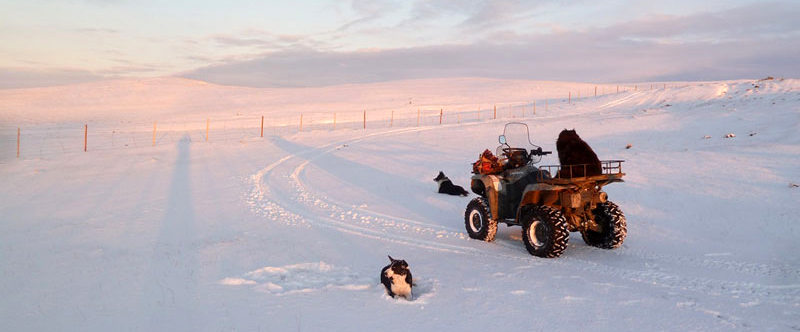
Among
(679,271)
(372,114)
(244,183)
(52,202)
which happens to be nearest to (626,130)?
(244,183)

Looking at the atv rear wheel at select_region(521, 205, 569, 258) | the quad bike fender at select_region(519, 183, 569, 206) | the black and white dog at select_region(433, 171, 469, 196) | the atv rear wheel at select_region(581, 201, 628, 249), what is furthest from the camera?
the black and white dog at select_region(433, 171, 469, 196)

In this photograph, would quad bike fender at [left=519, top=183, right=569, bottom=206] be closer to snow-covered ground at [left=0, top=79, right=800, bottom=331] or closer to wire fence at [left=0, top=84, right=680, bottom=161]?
snow-covered ground at [left=0, top=79, right=800, bottom=331]

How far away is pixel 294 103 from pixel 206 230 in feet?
Answer: 183

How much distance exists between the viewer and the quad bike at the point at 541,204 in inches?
284

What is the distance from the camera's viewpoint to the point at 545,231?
24.0 ft

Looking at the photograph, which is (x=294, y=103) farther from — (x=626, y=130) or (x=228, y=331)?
(x=228, y=331)

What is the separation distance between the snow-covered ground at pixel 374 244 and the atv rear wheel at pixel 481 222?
205 mm

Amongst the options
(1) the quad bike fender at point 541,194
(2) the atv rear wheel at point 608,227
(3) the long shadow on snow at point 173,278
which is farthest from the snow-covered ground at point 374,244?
(1) the quad bike fender at point 541,194

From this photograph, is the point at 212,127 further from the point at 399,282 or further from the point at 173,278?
the point at 399,282

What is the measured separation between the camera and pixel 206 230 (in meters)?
9.77

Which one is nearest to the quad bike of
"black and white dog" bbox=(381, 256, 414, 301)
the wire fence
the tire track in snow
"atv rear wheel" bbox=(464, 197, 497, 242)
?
"atv rear wheel" bbox=(464, 197, 497, 242)

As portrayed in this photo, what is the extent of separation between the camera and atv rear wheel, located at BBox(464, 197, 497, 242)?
8.59 metres

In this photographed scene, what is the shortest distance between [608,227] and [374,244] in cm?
345

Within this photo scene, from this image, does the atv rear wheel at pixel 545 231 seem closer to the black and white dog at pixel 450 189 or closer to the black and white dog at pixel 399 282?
the black and white dog at pixel 399 282
